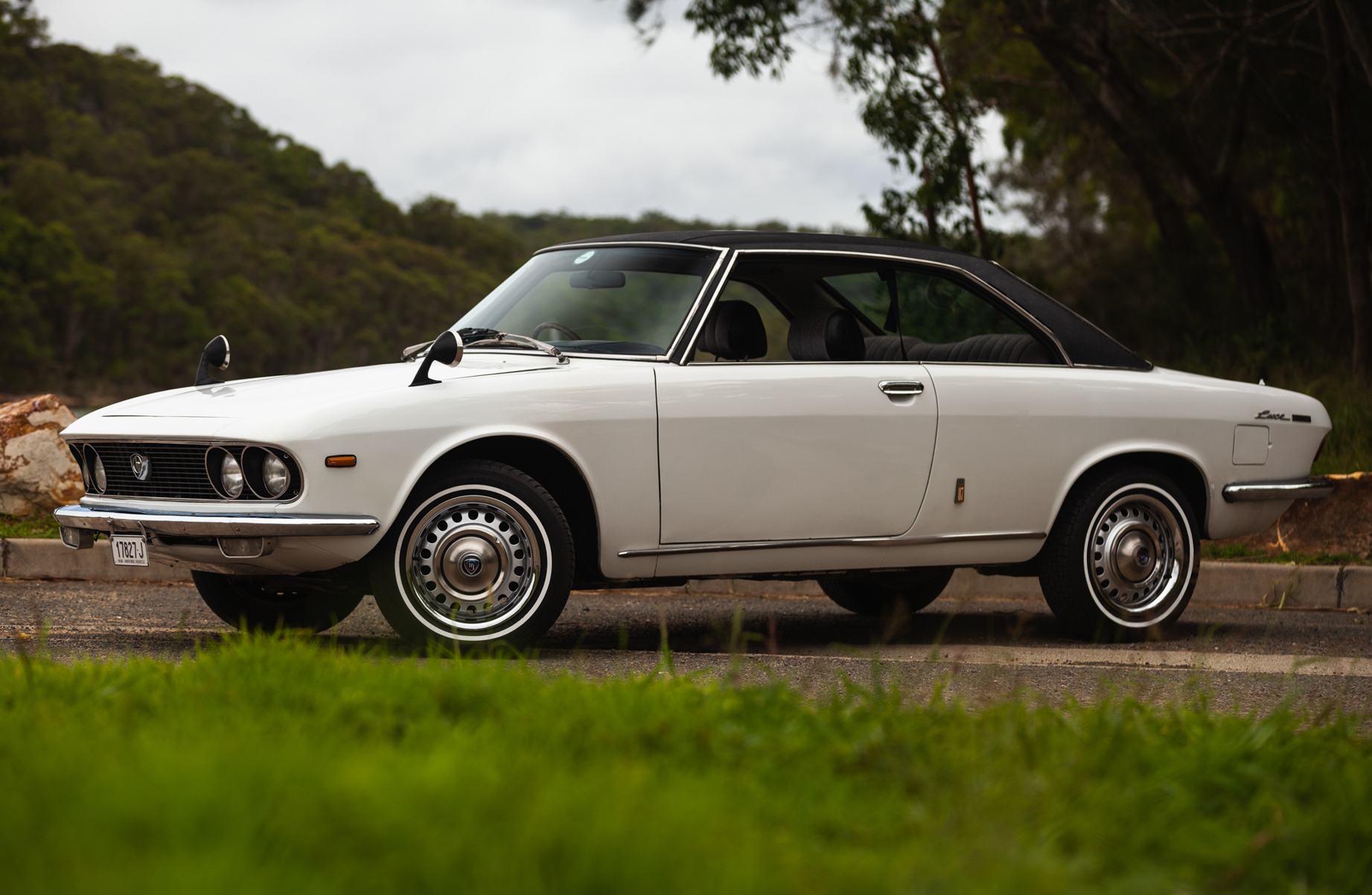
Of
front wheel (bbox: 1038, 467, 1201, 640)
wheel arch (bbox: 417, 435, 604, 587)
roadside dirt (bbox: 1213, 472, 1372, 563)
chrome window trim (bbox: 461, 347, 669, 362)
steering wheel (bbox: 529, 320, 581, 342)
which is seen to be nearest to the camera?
wheel arch (bbox: 417, 435, 604, 587)

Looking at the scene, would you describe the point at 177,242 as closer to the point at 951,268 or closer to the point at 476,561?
the point at 951,268

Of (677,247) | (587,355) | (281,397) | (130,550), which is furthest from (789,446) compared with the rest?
(130,550)

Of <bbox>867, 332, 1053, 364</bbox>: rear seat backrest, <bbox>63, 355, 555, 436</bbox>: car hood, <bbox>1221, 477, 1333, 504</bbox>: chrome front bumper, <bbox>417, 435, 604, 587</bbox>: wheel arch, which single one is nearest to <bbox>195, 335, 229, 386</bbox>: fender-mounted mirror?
<bbox>63, 355, 555, 436</bbox>: car hood

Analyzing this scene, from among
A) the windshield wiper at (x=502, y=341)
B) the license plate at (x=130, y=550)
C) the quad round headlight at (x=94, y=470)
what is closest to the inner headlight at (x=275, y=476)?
the license plate at (x=130, y=550)

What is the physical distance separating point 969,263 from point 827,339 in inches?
34.8

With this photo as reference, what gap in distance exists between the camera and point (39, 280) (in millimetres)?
61312

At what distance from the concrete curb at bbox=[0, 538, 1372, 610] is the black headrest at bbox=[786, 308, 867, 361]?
2455 mm

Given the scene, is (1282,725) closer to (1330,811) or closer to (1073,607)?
(1330,811)

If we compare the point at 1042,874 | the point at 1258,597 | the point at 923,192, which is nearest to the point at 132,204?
the point at 923,192

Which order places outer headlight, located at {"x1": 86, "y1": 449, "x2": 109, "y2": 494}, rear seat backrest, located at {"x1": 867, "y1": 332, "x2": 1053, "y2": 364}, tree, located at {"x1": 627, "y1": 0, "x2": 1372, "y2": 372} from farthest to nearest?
tree, located at {"x1": 627, "y1": 0, "x2": 1372, "y2": 372}, rear seat backrest, located at {"x1": 867, "y1": 332, "x2": 1053, "y2": 364}, outer headlight, located at {"x1": 86, "y1": 449, "x2": 109, "y2": 494}

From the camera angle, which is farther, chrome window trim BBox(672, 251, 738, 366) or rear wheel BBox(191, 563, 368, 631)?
rear wheel BBox(191, 563, 368, 631)

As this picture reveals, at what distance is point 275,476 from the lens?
5.08m

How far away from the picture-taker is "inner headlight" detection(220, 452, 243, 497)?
201 inches

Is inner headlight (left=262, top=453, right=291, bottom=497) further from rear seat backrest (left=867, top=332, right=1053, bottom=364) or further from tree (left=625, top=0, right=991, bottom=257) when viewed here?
tree (left=625, top=0, right=991, bottom=257)
